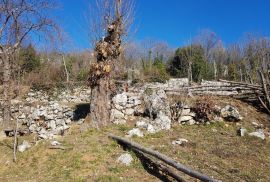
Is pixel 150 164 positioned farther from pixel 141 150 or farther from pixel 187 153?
pixel 187 153

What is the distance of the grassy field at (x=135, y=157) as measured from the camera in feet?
24.0

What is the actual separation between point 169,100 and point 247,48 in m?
23.5

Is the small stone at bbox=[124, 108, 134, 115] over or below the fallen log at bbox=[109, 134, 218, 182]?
over

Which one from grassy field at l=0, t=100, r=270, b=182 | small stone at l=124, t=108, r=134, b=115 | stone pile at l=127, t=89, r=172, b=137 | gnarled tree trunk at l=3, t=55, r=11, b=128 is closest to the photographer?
grassy field at l=0, t=100, r=270, b=182

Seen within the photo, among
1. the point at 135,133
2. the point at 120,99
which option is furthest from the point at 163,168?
the point at 120,99

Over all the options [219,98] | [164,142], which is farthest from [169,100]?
[164,142]

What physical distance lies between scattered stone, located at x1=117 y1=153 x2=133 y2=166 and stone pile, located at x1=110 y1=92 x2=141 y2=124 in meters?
4.08

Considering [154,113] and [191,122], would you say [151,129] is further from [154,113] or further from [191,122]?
[191,122]

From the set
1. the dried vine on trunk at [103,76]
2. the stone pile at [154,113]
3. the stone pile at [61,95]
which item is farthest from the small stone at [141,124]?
the stone pile at [61,95]

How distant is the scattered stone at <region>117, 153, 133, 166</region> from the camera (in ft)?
26.1

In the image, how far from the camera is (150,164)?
25.8 feet

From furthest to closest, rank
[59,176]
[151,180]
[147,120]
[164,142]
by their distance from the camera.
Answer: [147,120], [164,142], [59,176], [151,180]

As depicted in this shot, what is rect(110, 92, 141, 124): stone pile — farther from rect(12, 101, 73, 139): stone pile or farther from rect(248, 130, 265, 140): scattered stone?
rect(248, 130, 265, 140): scattered stone

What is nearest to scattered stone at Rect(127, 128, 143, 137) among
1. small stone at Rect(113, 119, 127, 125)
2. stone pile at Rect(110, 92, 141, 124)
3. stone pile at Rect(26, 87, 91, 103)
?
small stone at Rect(113, 119, 127, 125)
